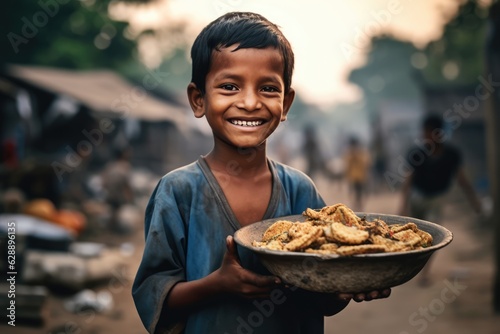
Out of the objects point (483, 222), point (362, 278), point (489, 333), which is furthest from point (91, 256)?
point (483, 222)

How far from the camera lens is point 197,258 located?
1.89 meters

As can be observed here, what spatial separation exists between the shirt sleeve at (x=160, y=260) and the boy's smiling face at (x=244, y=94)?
1.12 feet

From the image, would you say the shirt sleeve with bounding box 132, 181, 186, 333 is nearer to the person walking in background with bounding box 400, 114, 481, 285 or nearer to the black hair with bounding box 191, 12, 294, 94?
the black hair with bounding box 191, 12, 294, 94

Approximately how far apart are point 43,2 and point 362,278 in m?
18.8

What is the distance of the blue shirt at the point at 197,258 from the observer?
1.85 metres

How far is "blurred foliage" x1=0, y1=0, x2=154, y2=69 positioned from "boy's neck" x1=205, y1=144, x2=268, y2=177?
57.3 feet

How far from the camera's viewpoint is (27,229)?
7664 millimetres

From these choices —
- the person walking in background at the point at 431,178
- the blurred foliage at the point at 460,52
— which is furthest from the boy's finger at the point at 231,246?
the blurred foliage at the point at 460,52

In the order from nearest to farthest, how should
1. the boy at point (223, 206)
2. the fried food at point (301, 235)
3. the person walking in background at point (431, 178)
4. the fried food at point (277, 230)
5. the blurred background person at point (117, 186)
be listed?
the fried food at point (301, 235)
the fried food at point (277, 230)
the boy at point (223, 206)
the person walking in background at point (431, 178)
the blurred background person at point (117, 186)

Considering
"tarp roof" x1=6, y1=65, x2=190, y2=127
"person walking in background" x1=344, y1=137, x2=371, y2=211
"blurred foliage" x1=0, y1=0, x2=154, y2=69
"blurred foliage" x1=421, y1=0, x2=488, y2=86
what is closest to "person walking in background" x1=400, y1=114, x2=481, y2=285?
"person walking in background" x1=344, y1=137, x2=371, y2=211

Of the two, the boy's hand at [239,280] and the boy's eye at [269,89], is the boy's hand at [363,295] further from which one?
the boy's eye at [269,89]

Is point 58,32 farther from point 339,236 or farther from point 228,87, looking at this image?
point 339,236

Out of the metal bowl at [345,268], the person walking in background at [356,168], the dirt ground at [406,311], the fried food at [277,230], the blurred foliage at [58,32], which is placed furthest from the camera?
the blurred foliage at [58,32]

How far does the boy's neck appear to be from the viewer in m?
2.02
